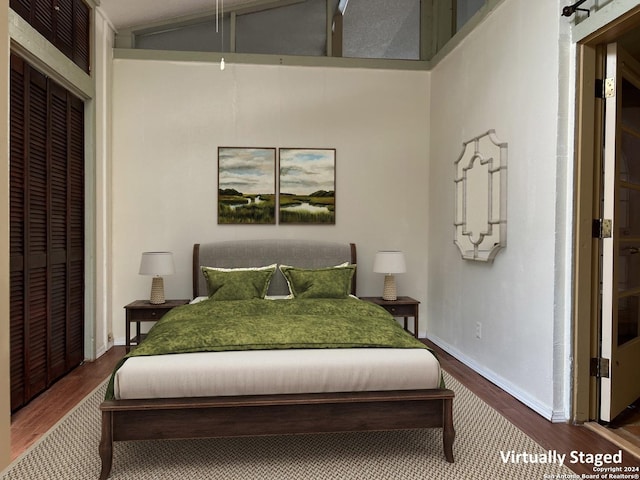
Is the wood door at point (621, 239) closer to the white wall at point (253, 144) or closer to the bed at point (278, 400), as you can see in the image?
the bed at point (278, 400)

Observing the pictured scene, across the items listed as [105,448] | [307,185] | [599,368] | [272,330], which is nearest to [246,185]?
[307,185]

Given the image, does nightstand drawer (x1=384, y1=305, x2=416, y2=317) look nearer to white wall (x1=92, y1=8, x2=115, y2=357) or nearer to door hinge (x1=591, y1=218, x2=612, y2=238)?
door hinge (x1=591, y1=218, x2=612, y2=238)

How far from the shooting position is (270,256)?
488cm

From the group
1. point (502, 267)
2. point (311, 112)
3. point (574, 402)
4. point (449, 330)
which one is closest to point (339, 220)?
point (311, 112)

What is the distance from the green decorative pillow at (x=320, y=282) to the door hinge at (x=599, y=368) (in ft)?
6.69

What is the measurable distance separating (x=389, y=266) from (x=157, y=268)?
2130mm

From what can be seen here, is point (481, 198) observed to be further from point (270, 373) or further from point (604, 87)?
point (270, 373)

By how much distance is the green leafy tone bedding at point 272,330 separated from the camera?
8.46ft

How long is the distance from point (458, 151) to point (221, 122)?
92.9 inches

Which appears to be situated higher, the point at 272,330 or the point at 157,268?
the point at 157,268

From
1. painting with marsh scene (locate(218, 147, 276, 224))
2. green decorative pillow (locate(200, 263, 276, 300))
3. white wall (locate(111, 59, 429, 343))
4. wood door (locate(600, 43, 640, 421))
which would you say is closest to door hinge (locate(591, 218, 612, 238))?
wood door (locate(600, 43, 640, 421))

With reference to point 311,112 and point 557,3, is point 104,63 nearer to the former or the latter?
point 311,112

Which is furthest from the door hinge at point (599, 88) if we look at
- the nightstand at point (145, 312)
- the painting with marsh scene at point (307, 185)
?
the nightstand at point (145, 312)

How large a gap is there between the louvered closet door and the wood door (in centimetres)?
361
